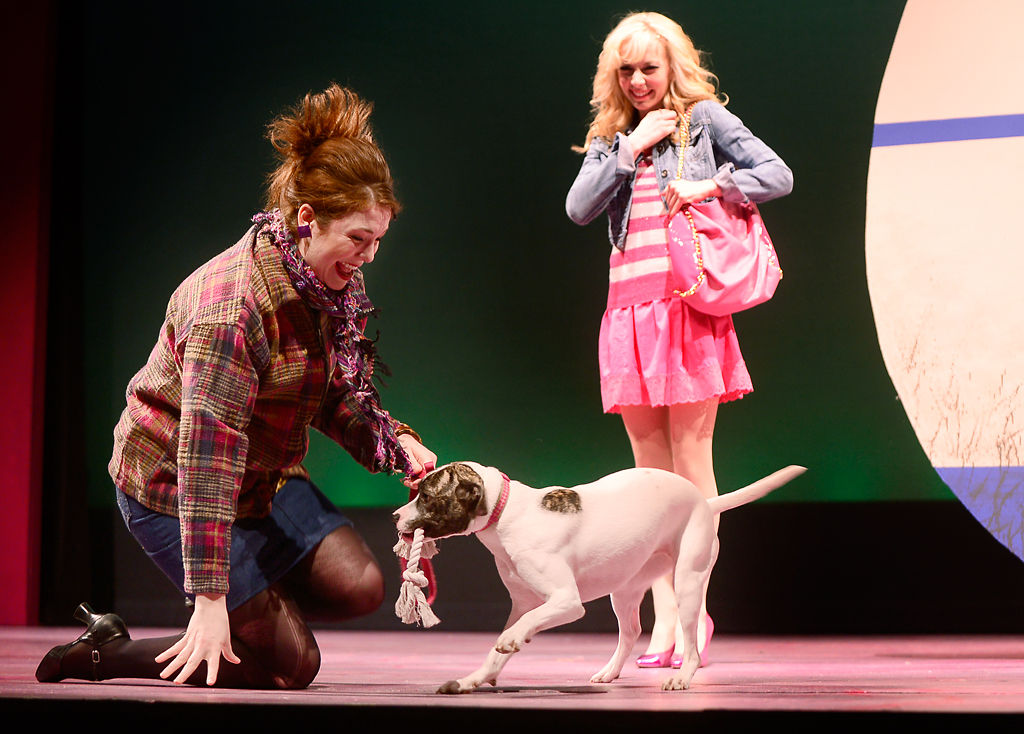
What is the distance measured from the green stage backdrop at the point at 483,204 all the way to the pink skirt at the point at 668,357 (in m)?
0.93

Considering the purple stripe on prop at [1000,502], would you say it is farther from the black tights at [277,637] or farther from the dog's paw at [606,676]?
the black tights at [277,637]

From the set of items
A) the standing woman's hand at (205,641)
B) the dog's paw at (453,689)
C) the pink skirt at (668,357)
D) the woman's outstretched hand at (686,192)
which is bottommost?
the dog's paw at (453,689)

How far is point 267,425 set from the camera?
219 centimetres

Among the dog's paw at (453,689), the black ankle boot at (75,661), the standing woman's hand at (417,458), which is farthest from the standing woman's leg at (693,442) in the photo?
the black ankle boot at (75,661)

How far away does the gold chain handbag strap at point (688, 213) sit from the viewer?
2.56 meters

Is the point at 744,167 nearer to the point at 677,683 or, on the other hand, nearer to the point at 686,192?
the point at 686,192

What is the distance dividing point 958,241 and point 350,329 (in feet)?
6.73

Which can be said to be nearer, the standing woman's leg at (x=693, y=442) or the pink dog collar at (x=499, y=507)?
the pink dog collar at (x=499, y=507)

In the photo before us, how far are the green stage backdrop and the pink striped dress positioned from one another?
96 centimetres

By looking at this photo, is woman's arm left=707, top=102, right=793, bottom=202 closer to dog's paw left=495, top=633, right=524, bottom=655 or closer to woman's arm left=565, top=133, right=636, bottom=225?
woman's arm left=565, top=133, right=636, bottom=225

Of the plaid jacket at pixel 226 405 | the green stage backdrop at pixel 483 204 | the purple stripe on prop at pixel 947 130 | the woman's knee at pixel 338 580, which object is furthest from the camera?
the green stage backdrop at pixel 483 204

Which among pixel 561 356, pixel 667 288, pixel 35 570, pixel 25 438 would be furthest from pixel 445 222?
pixel 35 570

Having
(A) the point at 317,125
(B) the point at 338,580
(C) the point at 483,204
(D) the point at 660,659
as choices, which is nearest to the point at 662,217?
(A) the point at 317,125

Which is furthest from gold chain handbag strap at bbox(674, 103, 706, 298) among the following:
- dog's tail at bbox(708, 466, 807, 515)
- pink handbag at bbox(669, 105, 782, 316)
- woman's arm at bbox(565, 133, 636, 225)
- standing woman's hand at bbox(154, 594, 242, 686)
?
standing woman's hand at bbox(154, 594, 242, 686)
